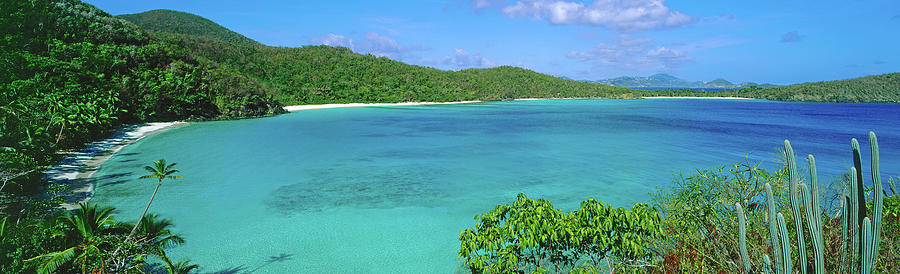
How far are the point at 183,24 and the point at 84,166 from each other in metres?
127

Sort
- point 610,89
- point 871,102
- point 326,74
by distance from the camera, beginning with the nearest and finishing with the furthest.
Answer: point 326,74, point 871,102, point 610,89

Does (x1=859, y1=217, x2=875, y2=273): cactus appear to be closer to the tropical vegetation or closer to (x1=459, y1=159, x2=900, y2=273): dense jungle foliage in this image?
the tropical vegetation

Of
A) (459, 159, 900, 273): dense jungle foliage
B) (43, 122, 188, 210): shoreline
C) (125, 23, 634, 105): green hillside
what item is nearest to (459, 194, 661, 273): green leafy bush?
(459, 159, 900, 273): dense jungle foliage

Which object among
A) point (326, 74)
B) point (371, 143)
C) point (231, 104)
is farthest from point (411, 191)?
point (326, 74)

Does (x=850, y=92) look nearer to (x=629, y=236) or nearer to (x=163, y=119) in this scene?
(x=629, y=236)

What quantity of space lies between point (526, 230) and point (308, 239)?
6.97 metres

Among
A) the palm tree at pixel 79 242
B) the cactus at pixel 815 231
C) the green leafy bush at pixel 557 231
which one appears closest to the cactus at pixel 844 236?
the cactus at pixel 815 231

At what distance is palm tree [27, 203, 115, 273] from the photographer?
5.17 metres

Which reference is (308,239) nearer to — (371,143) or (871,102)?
(371,143)

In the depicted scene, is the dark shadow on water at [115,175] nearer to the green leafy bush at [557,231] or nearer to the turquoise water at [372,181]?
the turquoise water at [372,181]

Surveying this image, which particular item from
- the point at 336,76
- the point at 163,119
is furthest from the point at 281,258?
the point at 336,76

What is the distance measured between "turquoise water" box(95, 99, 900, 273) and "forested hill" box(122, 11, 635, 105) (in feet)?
106

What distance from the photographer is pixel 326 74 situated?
82.8m

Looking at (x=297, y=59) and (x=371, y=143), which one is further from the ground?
(x=297, y=59)
